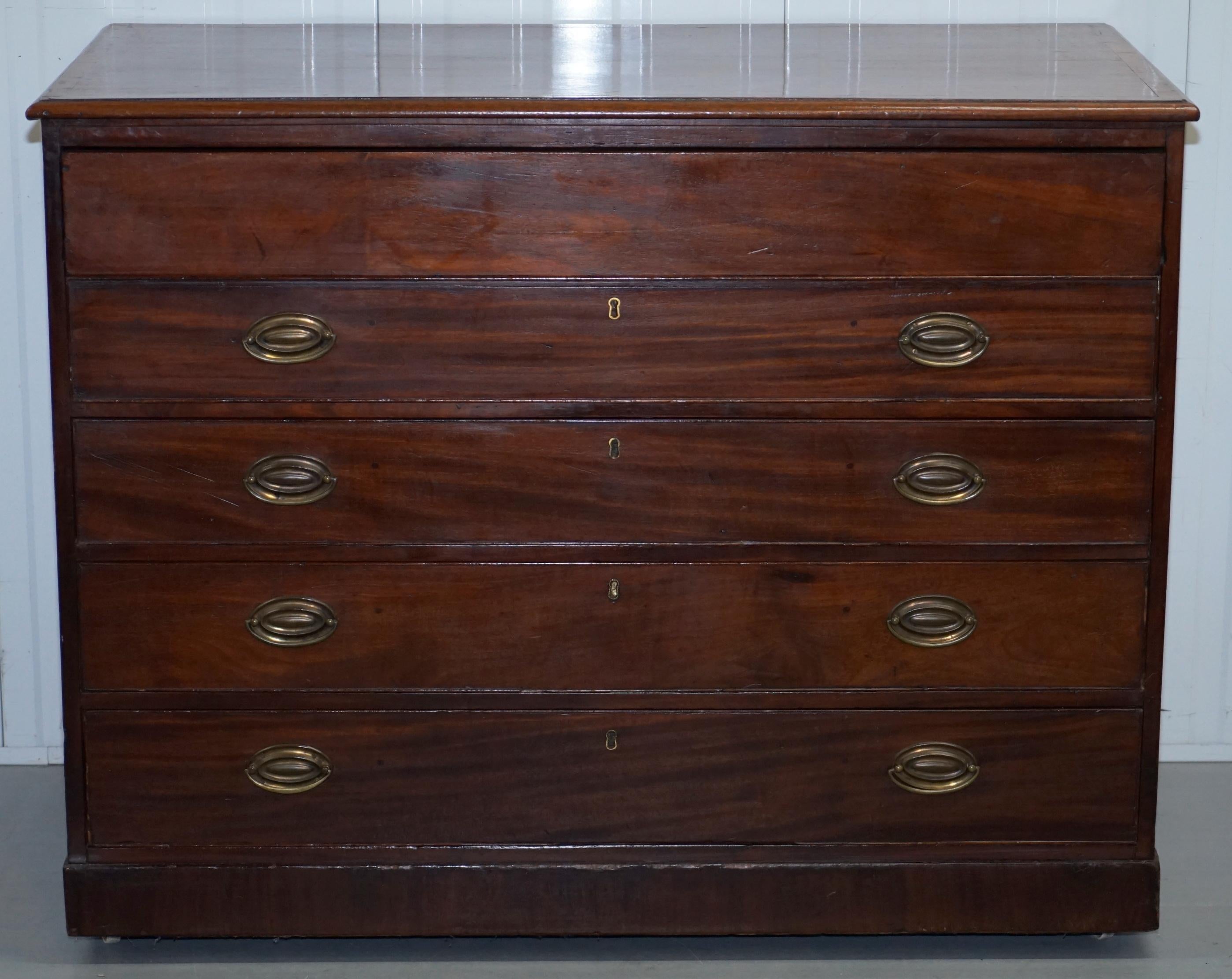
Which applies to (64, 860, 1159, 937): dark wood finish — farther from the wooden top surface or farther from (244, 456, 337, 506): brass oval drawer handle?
the wooden top surface

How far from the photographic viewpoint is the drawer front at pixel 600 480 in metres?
2.13

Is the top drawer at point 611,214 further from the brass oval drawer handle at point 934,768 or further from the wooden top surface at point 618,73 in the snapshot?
the brass oval drawer handle at point 934,768

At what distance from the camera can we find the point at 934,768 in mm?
2223

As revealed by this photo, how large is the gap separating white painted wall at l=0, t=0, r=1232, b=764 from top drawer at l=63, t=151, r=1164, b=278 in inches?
26.9

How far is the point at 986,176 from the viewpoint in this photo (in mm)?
2059

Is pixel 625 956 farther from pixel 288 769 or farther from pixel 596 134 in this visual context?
pixel 596 134

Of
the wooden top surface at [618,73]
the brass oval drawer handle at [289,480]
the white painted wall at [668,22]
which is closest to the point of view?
the wooden top surface at [618,73]

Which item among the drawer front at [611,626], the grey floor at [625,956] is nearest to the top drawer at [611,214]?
the drawer front at [611,626]

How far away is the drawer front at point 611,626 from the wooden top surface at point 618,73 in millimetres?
622

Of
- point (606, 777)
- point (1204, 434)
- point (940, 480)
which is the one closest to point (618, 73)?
point (940, 480)

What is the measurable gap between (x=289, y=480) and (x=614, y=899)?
0.76 metres

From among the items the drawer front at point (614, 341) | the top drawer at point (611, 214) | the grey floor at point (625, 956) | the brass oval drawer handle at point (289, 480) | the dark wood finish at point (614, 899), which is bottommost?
the grey floor at point (625, 956)

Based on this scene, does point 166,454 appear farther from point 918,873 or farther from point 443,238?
point 918,873

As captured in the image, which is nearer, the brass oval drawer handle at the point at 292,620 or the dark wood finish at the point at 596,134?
the dark wood finish at the point at 596,134
